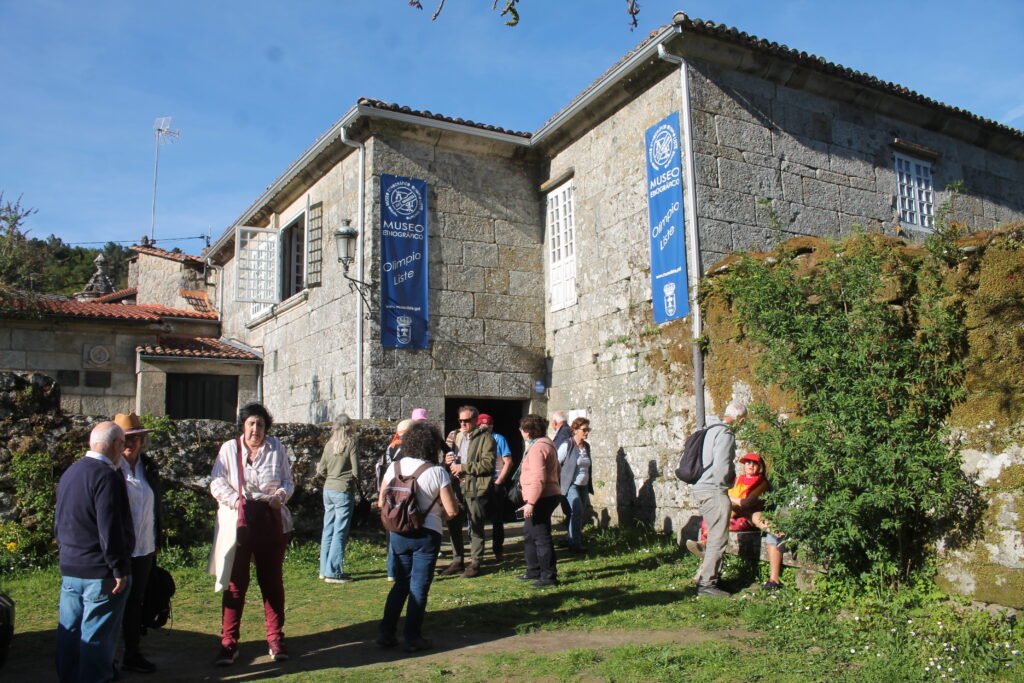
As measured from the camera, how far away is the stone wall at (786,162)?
31.0 ft

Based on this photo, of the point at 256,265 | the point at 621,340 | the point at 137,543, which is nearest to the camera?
the point at 137,543

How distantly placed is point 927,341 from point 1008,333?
481 mm

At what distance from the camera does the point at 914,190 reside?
1124 cm

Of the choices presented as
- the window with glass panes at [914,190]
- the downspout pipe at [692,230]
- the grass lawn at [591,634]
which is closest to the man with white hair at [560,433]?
the downspout pipe at [692,230]

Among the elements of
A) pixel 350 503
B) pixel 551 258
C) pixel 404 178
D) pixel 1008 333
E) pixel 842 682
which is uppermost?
pixel 404 178

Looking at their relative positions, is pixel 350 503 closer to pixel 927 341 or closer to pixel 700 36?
pixel 927 341

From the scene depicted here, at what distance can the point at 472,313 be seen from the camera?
1147cm

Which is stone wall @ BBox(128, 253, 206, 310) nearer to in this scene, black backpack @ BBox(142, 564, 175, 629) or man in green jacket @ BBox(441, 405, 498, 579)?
man in green jacket @ BBox(441, 405, 498, 579)

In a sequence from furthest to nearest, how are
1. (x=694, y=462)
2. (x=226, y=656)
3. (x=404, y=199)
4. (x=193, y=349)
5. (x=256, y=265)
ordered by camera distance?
(x=193, y=349) → (x=256, y=265) → (x=404, y=199) → (x=694, y=462) → (x=226, y=656)

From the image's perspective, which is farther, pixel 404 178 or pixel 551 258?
pixel 551 258

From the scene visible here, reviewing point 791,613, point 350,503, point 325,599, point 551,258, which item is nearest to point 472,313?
point 551,258

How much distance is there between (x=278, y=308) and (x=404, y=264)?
12.6ft

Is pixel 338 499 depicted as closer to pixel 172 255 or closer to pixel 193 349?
pixel 193 349

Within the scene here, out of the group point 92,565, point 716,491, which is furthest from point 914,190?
point 92,565
